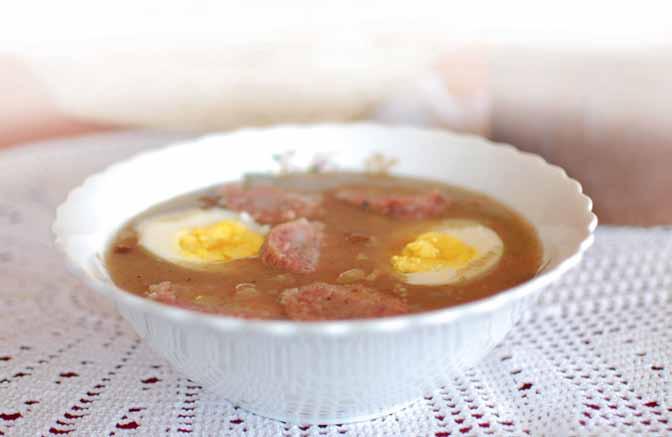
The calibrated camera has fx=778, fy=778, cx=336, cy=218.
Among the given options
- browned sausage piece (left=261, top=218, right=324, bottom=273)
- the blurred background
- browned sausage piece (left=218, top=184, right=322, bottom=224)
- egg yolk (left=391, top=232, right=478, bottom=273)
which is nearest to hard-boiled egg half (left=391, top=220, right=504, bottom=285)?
egg yolk (left=391, top=232, right=478, bottom=273)

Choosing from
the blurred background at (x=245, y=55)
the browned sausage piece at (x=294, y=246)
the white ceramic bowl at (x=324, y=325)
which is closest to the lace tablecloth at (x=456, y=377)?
the white ceramic bowl at (x=324, y=325)

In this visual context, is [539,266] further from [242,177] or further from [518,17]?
[518,17]

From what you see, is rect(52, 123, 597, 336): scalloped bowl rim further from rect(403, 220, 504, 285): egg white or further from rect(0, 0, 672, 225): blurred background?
rect(0, 0, 672, 225): blurred background

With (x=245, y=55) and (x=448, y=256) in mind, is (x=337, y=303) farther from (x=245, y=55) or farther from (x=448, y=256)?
(x=245, y=55)

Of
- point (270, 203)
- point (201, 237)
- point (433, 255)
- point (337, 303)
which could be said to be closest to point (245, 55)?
point (270, 203)

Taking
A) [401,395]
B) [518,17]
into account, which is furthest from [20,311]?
[518,17]

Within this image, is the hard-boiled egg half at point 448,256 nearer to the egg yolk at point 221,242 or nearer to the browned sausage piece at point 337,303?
the browned sausage piece at point 337,303
